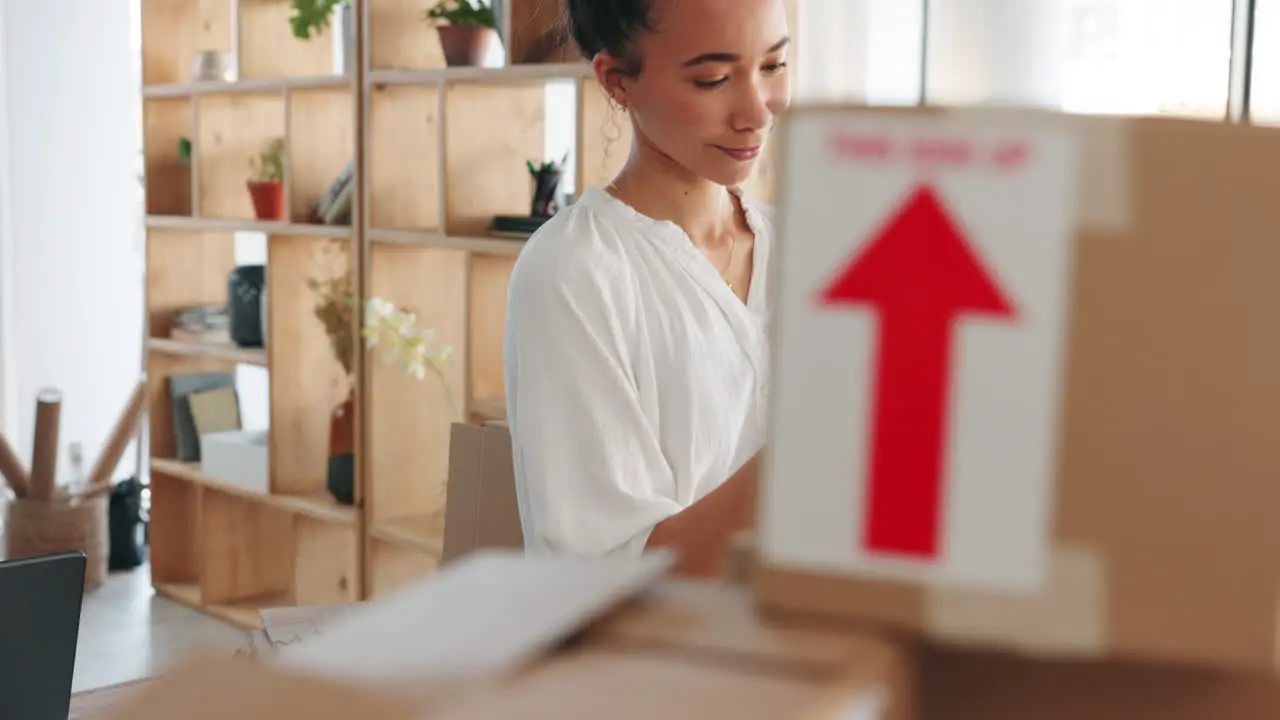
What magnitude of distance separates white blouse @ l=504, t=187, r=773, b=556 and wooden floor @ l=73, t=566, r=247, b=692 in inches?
95.3

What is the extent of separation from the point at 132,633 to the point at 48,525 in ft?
1.65

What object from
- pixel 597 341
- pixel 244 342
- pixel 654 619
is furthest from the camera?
pixel 244 342

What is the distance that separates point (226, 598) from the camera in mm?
4477

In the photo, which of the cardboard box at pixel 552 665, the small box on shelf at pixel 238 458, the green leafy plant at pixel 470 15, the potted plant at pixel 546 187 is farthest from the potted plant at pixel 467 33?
the cardboard box at pixel 552 665

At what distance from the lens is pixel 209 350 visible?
14.3ft

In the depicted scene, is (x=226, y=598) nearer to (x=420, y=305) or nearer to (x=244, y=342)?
(x=244, y=342)

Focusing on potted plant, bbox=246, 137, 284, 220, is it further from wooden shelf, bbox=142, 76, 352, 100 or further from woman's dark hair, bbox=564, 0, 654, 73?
woman's dark hair, bbox=564, 0, 654, 73

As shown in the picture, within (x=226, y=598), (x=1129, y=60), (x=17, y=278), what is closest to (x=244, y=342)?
(x=226, y=598)

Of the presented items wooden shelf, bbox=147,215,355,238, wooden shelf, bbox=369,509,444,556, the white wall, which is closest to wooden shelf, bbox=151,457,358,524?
wooden shelf, bbox=369,509,444,556

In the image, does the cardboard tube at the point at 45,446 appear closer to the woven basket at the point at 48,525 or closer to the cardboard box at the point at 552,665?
the woven basket at the point at 48,525

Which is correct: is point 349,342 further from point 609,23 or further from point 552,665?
point 552,665

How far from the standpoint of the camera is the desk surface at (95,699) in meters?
1.52

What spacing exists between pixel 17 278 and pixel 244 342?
1388 millimetres

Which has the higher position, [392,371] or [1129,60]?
[1129,60]
